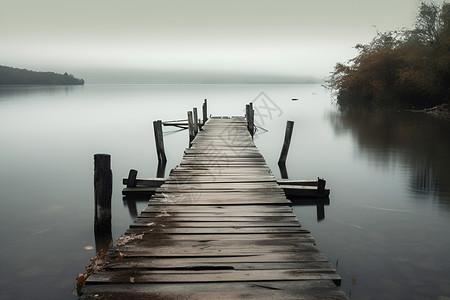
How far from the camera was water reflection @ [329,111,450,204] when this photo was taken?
1149cm

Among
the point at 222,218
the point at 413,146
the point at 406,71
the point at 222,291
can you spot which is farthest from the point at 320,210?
the point at 406,71

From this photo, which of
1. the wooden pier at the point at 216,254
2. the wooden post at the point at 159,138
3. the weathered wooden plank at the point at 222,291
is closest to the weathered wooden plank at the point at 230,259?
the wooden pier at the point at 216,254

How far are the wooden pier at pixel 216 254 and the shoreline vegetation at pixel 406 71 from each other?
2698 centimetres

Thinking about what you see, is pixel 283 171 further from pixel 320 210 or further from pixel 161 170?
pixel 320 210

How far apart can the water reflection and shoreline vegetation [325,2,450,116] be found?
3.42 m

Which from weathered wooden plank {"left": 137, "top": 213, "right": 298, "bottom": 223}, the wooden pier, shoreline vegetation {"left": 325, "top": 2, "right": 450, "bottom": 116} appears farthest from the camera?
shoreline vegetation {"left": 325, "top": 2, "right": 450, "bottom": 116}

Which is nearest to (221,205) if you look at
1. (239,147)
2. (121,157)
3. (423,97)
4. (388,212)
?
(388,212)

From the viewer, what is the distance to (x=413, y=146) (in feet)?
59.0

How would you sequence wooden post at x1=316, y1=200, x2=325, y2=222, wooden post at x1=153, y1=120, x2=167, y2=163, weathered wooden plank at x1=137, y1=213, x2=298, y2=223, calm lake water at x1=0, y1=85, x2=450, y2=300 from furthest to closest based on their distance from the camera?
wooden post at x1=153, y1=120, x2=167, y2=163
wooden post at x1=316, y1=200, x2=325, y2=222
calm lake water at x1=0, y1=85, x2=450, y2=300
weathered wooden plank at x1=137, y1=213, x2=298, y2=223

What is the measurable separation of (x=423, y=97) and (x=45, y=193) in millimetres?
34946

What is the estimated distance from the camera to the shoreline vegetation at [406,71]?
93.0ft

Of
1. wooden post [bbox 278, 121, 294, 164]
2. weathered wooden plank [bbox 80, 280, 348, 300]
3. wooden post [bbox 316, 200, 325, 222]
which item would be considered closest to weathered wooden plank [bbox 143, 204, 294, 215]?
weathered wooden plank [bbox 80, 280, 348, 300]

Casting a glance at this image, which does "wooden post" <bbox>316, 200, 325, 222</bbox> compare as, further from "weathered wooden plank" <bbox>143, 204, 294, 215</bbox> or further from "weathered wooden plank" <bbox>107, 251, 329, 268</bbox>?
"weathered wooden plank" <bbox>107, 251, 329, 268</bbox>

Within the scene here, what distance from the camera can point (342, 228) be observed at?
7.54 m
